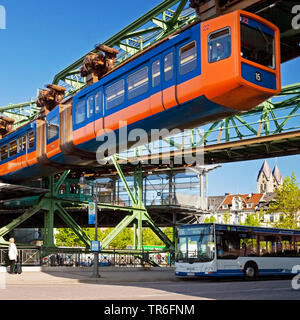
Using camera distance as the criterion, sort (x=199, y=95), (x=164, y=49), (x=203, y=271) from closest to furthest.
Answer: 1. (x=199, y=95)
2. (x=164, y=49)
3. (x=203, y=271)

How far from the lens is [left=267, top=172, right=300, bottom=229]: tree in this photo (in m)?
48.2

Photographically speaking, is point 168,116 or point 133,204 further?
point 133,204

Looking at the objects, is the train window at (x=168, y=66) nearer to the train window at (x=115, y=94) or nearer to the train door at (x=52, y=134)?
the train window at (x=115, y=94)

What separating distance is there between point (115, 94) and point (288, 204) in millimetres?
33264

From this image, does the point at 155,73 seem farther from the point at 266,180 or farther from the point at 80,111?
the point at 266,180

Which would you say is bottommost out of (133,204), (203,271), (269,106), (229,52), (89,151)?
(203,271)

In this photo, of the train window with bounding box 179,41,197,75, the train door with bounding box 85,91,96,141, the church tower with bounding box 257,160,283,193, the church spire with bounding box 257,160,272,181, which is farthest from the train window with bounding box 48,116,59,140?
the church spire with bounding box 257,160,272,181

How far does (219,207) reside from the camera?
139 m

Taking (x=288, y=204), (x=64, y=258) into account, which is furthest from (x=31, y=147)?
(x=288, y=204)

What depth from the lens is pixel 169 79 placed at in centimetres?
1631

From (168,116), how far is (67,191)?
22.6 metres
